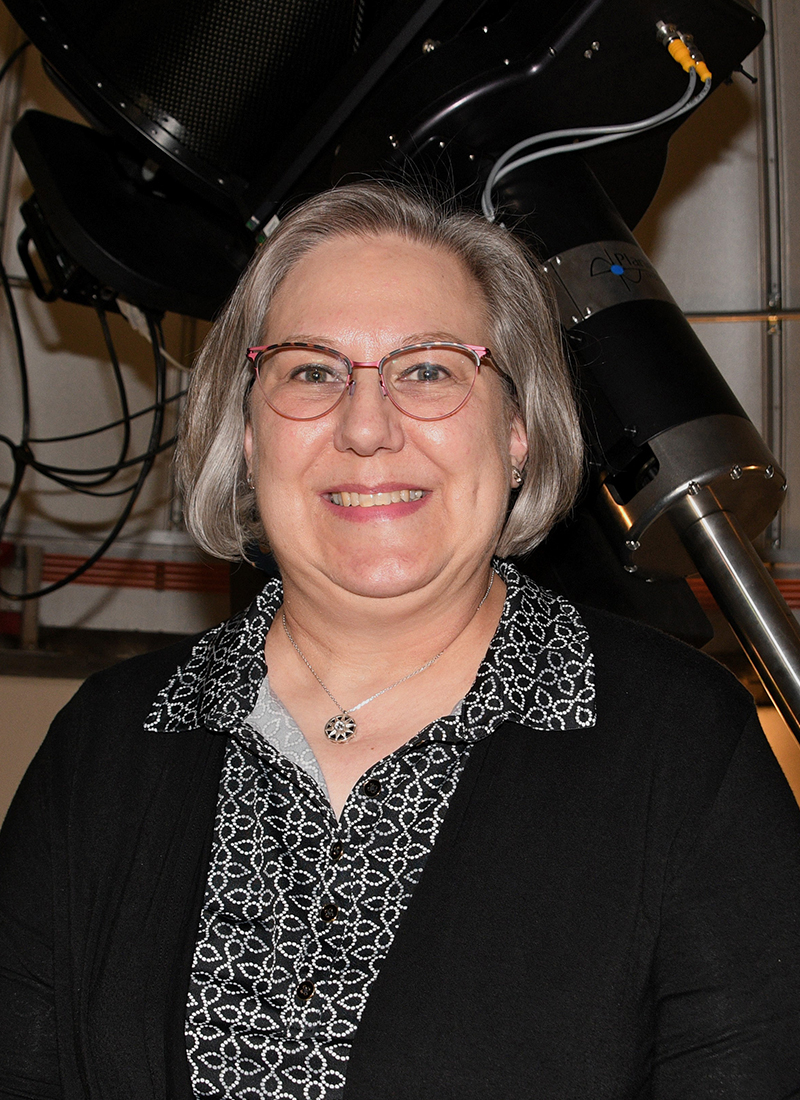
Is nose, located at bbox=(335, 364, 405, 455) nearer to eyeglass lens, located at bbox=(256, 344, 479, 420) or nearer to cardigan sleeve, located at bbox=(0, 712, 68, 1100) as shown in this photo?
eyeglass lens, located at bbox=(256, 344, 479, 420)

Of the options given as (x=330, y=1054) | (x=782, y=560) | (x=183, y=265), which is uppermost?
(x=183, y=265)

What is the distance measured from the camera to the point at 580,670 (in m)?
1.10

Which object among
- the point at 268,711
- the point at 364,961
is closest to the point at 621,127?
the point at 268,711

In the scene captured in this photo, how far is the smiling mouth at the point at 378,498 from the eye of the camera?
3.58ft

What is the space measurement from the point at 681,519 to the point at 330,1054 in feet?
2.09

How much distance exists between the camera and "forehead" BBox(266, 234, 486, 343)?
3.66ft

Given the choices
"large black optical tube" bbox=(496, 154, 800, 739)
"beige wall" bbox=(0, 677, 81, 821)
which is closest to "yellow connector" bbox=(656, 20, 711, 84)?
"large black optical tube" bbox=(496, 154, 800, 739)

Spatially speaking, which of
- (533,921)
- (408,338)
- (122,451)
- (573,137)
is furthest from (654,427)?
(122,451)

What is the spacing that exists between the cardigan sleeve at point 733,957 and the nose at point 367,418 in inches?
18.1

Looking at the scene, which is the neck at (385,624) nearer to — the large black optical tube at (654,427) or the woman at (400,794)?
the woman at (400,794)

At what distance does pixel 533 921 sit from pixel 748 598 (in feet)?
1.33

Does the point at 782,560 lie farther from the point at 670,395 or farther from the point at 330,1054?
the point at 330,1054

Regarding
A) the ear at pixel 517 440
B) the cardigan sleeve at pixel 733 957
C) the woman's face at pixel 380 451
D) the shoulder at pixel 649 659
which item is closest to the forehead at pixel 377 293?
the woman's face at pixel 380 451

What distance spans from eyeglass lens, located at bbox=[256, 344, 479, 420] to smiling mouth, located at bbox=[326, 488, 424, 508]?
0.26 ft
